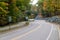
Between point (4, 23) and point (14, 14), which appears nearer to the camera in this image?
point (4, 23)

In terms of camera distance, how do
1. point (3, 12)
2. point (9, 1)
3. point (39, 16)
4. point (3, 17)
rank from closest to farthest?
point (3, 12) < point (3, 17) < point (9, 1) < point (39, 16)

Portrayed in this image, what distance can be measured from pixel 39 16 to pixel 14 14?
240 feet

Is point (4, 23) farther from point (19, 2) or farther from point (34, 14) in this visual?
point (34, 14)

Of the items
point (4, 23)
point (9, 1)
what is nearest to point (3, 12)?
point (4, 23)

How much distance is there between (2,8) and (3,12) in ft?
2.54

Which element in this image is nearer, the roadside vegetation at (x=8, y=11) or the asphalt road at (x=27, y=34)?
the asphalt road at (x=27, y=34)

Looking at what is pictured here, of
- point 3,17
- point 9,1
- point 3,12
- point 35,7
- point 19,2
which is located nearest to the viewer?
point 3,12

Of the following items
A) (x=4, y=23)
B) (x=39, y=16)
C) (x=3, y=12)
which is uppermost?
(x=3, y=12)

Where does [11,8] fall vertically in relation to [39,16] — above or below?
above

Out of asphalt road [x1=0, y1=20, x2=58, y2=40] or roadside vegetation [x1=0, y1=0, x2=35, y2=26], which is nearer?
asphalt road [x1=0, y1=20, x2=58, y2=40]

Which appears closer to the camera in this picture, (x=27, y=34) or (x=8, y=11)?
(x=27, y=34)

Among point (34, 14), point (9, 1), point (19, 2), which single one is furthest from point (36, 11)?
point (9, 1)

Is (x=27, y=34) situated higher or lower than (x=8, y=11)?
higher

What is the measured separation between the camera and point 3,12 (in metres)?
40.4
